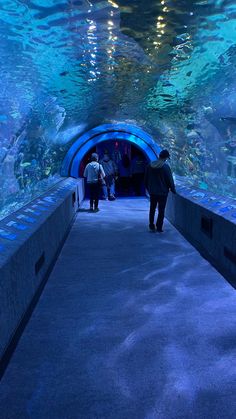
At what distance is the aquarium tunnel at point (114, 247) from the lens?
2977 millimetres

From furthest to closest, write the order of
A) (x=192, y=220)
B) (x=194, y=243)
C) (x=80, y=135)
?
(x=80, y=135) < (x=192, y=220) < (x=194, y=243)

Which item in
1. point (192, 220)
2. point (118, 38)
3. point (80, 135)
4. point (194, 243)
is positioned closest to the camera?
point (118, 38)

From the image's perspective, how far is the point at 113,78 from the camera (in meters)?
8.99

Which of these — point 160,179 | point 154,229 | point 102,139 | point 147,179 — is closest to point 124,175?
point 102,139

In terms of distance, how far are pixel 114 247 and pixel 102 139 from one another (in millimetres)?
11416

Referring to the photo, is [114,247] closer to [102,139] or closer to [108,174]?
[108,174]

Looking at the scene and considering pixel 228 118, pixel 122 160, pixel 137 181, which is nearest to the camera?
pixel 228 118

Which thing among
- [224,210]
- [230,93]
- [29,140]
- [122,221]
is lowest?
[122,221]

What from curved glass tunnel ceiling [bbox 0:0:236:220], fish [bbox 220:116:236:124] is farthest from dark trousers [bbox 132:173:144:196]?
fish [bbox 220:116:236:124]

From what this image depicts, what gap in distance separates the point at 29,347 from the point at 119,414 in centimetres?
128

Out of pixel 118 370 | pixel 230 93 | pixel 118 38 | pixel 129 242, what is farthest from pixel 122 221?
pixel 118 370

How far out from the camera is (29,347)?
360 cm

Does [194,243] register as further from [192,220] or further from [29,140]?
[29,140]

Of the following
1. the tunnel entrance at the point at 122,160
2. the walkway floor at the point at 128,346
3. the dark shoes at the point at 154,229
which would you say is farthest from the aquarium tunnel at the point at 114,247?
the tunnel entrance at the point at 122,160
